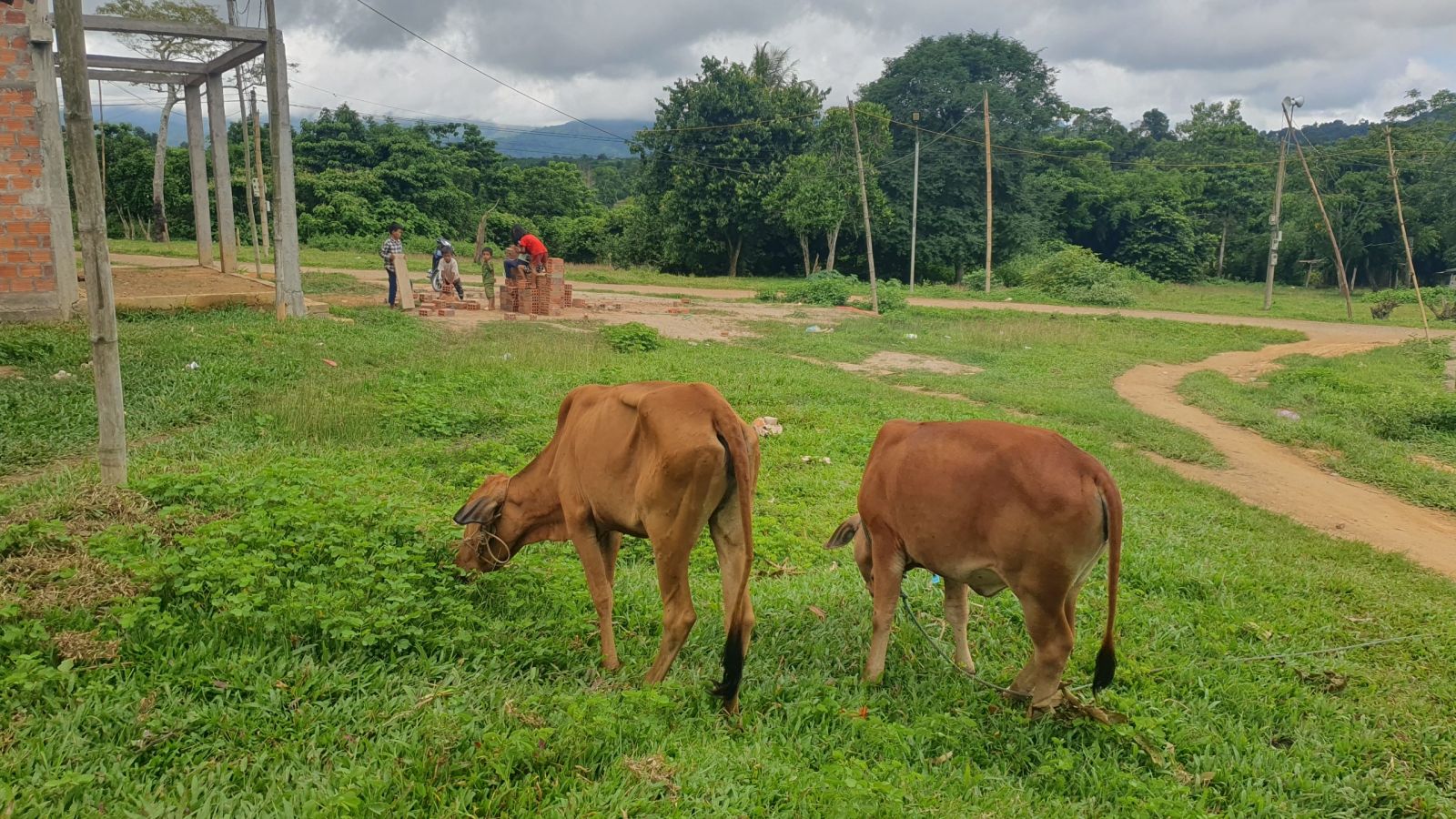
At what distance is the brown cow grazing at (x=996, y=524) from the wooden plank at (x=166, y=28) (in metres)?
15.1

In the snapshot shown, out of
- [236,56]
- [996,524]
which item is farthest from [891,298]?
[996,524]

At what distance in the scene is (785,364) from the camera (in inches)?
661

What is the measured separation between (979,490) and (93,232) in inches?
220

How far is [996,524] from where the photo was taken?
4.60 meters

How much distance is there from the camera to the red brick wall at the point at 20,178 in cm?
1232

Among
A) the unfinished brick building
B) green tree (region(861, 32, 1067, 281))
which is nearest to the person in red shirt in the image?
the unfinished brick building

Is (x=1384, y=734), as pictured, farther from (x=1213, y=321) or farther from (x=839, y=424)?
(x=1213, y=321)

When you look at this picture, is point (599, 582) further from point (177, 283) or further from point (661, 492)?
point (177, 283)

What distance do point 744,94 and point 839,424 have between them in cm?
3373

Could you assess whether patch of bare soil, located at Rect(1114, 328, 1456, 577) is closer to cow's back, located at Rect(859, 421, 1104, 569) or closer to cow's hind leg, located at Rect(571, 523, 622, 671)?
cow's back, located at Rect(859, 421, 1104, 569)

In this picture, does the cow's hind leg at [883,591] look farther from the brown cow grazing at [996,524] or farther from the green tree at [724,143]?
the green tree at [724,143]

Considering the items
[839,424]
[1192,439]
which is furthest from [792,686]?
[1192,439]

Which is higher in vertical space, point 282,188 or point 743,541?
point 282,188

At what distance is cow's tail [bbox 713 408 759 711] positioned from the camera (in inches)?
175
